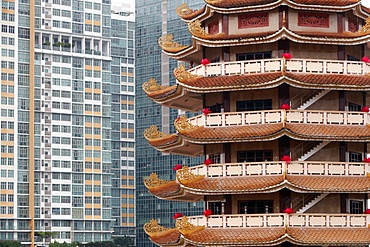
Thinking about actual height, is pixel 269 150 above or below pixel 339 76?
below

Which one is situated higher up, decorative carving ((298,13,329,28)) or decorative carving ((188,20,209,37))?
decorative carving ((298,13,329,28))

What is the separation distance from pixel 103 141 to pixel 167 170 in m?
17.5

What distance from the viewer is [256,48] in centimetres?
4706

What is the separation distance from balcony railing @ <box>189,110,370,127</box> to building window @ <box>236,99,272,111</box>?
1458 mm

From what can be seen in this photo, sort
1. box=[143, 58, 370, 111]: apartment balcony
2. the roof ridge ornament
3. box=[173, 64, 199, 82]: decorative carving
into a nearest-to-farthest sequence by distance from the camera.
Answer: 1. box=[143, 58, 370, 111]: apartment balcony
2. the roof ridge ornament
3. box=[173, 64, 199, 82]: decorative carving

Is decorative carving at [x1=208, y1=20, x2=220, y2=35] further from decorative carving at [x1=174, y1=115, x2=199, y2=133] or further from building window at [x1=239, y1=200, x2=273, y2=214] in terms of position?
building window at [x1=239, y1=200, x2=273, y2=214]

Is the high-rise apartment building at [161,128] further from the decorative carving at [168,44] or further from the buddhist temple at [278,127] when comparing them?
the buddhist temple at [278,127]

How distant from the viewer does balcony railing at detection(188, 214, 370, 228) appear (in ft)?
142

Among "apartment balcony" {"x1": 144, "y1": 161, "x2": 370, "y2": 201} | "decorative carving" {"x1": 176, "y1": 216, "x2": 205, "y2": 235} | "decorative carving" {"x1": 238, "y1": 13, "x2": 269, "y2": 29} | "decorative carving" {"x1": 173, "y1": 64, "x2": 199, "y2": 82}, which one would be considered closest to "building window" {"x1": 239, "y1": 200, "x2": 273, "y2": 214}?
"apartment balcony" {"x1": 144, "y1": 161, "x2": 370, "y2": 201}

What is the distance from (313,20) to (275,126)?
20.3 ft

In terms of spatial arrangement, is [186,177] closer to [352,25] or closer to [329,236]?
[329,236]

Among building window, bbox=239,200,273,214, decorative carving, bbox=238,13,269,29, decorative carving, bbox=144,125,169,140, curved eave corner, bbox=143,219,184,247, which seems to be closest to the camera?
building window, bbox=239,200,273,214

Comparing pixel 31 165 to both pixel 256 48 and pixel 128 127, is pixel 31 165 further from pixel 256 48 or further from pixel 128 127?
pixel 256 48

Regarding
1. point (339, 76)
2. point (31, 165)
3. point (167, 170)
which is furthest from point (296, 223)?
point (167, 170)
